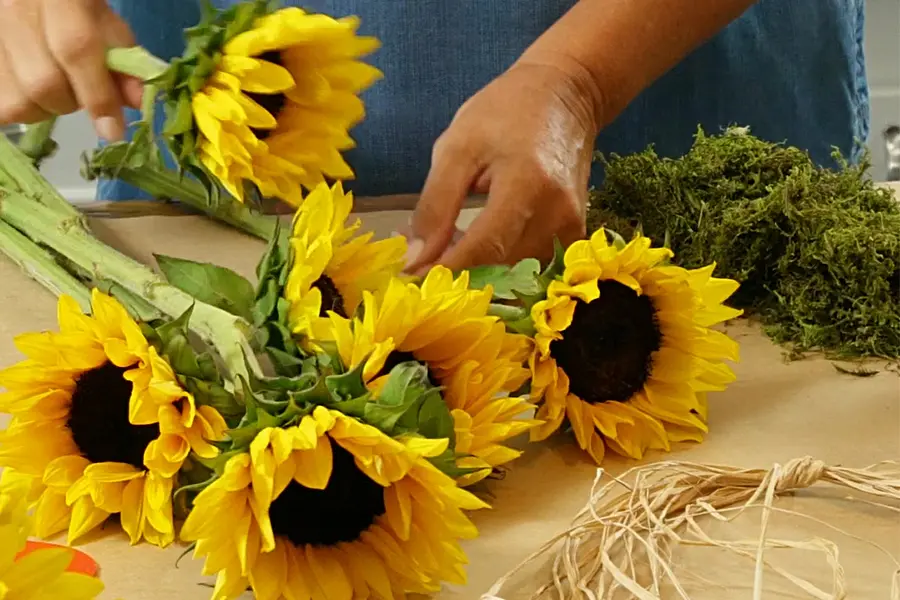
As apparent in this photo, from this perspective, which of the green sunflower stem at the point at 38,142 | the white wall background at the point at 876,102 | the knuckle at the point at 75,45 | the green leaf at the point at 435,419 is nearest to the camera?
the green leaf at the point at 435,419

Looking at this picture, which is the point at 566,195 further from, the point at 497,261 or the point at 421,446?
the point at 421,446

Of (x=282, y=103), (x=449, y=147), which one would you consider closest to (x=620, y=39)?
(x=449, y=147)

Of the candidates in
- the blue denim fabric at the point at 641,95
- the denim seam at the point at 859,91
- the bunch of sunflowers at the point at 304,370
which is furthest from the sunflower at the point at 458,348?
the denim seam at the point at 859,91

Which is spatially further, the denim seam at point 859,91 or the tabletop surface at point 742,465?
the denim seam at point 859,91

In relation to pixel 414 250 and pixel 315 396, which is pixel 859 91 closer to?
pixel 414 250

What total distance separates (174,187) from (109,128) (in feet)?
0.34

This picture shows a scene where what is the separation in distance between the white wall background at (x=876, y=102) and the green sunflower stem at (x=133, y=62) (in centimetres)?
128

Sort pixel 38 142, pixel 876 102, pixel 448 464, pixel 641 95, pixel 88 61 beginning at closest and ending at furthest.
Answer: pixel 448 464
pixel 88 61
pixel 38 142
pixel 641 95
pixel 876 102

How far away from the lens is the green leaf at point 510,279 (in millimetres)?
421

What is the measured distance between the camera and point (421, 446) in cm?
28

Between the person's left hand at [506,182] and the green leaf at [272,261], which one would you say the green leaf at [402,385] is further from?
the person's left hand at [506,182]

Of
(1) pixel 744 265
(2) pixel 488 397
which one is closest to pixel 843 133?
(1) pixel 744 265

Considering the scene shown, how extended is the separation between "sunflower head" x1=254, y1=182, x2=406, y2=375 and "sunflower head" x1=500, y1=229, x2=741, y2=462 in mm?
78

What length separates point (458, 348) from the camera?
0.35 m
